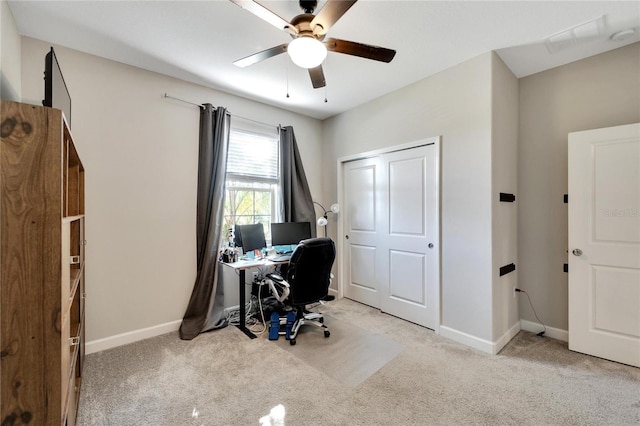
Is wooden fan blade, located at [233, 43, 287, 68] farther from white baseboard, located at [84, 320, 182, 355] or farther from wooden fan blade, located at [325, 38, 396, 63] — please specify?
white baseboard, located at [84, 320, 182, 355]

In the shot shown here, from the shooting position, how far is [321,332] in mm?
2805

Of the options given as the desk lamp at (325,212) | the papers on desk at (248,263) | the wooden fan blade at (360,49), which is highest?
the wooden fan blade at (360,49)

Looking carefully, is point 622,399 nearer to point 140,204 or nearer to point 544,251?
point 544,251

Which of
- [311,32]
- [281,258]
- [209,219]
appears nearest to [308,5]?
[311,32]

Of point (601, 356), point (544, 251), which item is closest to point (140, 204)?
point (544, 251)

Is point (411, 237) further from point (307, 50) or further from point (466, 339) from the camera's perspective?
point (307, 50)

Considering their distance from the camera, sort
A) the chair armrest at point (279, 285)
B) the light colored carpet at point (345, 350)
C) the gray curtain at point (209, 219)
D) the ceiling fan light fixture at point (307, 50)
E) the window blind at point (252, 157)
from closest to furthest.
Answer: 1. the ceiling fan light fixture at point (307, 50)
2. the light colored carpet at point (345, 350)
3. the chair armrest at point (279, 285)
4. the gray curtain at point (209, 219)
5. the window blind at point (252, 157)

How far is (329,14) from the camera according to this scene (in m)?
1.50

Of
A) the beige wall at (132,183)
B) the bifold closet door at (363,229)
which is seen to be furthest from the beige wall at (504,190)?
the beige wall at (132,183)

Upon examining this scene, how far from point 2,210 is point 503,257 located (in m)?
3.29

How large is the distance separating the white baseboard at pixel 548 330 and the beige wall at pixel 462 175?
0.77 meters

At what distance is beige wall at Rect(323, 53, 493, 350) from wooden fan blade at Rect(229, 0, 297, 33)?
178cm

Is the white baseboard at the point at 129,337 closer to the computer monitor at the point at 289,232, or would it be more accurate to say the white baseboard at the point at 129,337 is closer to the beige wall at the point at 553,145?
the computer monitor at the point at 289,232

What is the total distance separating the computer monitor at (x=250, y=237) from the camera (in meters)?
3.16
